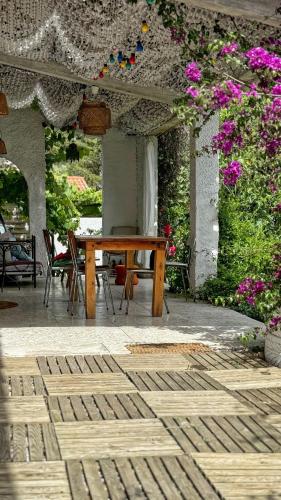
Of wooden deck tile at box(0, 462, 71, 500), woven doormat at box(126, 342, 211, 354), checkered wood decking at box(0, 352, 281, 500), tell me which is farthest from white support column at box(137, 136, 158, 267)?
wooden deck tile at box(0, 462, 71, 500)

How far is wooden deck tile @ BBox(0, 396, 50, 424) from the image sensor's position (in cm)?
404

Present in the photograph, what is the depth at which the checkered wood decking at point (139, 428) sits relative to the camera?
3.11 meters

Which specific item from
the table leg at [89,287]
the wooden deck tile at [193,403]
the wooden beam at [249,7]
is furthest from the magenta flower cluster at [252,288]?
the table leg at [89,287]

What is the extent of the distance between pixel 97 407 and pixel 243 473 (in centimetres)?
124

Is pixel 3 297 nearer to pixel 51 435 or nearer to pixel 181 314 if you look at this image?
pixel 181 314

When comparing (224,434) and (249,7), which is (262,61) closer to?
(249,7)

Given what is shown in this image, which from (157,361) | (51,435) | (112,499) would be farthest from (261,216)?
(112,499)

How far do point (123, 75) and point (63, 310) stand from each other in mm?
2589

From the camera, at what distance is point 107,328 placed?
7.08m

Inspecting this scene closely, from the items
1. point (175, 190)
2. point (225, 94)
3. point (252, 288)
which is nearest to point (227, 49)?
point (225, 94)

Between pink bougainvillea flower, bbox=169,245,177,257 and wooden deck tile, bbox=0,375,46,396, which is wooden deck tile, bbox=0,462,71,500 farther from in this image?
pink bougainvillea flower, bbox=169,245,177,257

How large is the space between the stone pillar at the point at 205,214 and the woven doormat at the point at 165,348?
3156mm

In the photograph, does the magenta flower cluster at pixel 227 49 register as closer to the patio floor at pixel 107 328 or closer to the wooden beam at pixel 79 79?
the patio floor at pixel 107 328

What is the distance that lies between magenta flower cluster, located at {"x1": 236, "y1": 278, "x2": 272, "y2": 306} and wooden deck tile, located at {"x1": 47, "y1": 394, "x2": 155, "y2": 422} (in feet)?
3.98
